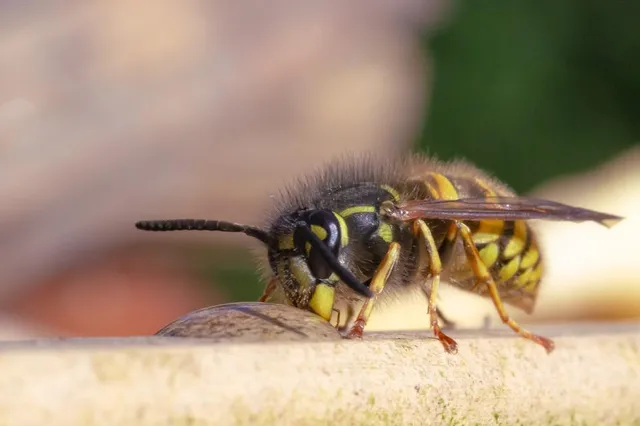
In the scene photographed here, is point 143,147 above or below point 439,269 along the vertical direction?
below

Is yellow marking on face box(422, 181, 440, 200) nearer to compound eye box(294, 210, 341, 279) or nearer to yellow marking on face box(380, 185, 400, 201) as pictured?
yellow marking on face box(380, 185, 400, 201)

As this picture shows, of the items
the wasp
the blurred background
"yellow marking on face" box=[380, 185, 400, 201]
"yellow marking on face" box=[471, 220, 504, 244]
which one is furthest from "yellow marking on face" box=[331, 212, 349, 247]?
the blurred background

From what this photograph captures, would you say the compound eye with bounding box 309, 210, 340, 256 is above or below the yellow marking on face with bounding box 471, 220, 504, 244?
above

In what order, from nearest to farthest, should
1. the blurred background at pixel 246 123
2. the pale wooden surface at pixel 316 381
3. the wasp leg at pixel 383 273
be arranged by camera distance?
the pale wooden surface at pixel 316 381 < the wasp leg at pixel 383 273 < the blurred background at pixel 246 123

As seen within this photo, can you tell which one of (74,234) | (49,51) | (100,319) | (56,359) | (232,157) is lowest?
(100,319)

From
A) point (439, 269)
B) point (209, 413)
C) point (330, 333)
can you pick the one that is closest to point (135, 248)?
point (439, 269)

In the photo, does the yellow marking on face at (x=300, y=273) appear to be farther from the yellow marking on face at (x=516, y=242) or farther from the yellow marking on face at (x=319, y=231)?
the yellow marking on face at (x=516, y=242)

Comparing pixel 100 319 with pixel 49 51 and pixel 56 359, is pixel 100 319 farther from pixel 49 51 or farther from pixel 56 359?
pixel 56 359

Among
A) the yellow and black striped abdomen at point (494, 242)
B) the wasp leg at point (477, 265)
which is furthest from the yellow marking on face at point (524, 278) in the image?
the wasp leg at point (477, 265)
